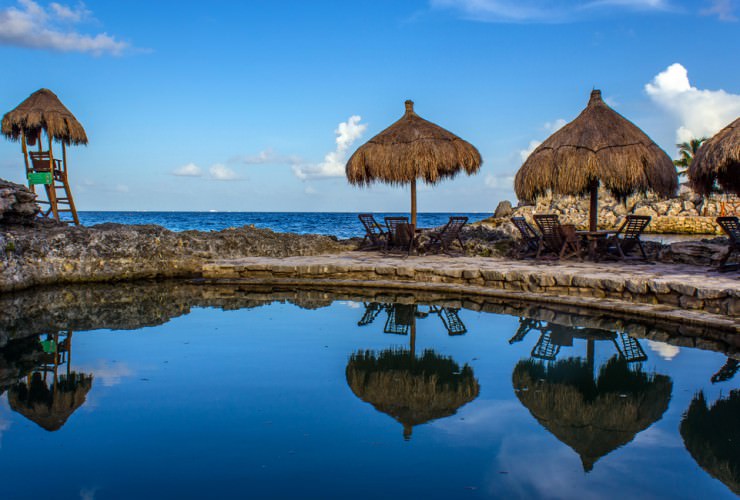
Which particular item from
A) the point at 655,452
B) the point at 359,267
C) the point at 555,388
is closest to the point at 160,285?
the point at 359,267

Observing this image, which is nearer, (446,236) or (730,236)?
(730,236)

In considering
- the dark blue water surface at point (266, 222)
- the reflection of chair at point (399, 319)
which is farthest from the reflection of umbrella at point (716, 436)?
the dark blue water surface at point (266, 222)

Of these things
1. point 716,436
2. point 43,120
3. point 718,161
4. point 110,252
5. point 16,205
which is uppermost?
point 43,120

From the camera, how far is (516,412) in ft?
12.1

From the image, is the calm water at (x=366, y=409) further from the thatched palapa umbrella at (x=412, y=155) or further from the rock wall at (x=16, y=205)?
the rock wall at (x=16, y=205)

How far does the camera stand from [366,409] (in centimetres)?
379

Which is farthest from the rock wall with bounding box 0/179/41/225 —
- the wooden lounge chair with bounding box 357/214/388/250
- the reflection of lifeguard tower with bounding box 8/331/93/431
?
the reflection of lifeguard tower with bounding box 8/331/93/431

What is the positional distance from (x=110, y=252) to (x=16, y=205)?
106 inches

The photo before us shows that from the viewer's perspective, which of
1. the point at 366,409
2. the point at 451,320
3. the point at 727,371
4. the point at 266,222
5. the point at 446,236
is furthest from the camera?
the point at 266,222

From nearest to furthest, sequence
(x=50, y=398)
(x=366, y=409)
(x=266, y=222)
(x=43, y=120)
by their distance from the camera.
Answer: (x=366, y=409)
(x=50, y=398)
(x=43, y=120)
(x=266, y=222)

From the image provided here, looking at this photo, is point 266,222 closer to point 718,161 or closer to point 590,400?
point 718,161

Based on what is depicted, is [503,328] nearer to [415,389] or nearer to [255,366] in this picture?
[415,389]

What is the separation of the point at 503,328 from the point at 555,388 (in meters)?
1.91

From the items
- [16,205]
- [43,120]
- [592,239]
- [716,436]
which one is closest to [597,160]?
[592,239]
